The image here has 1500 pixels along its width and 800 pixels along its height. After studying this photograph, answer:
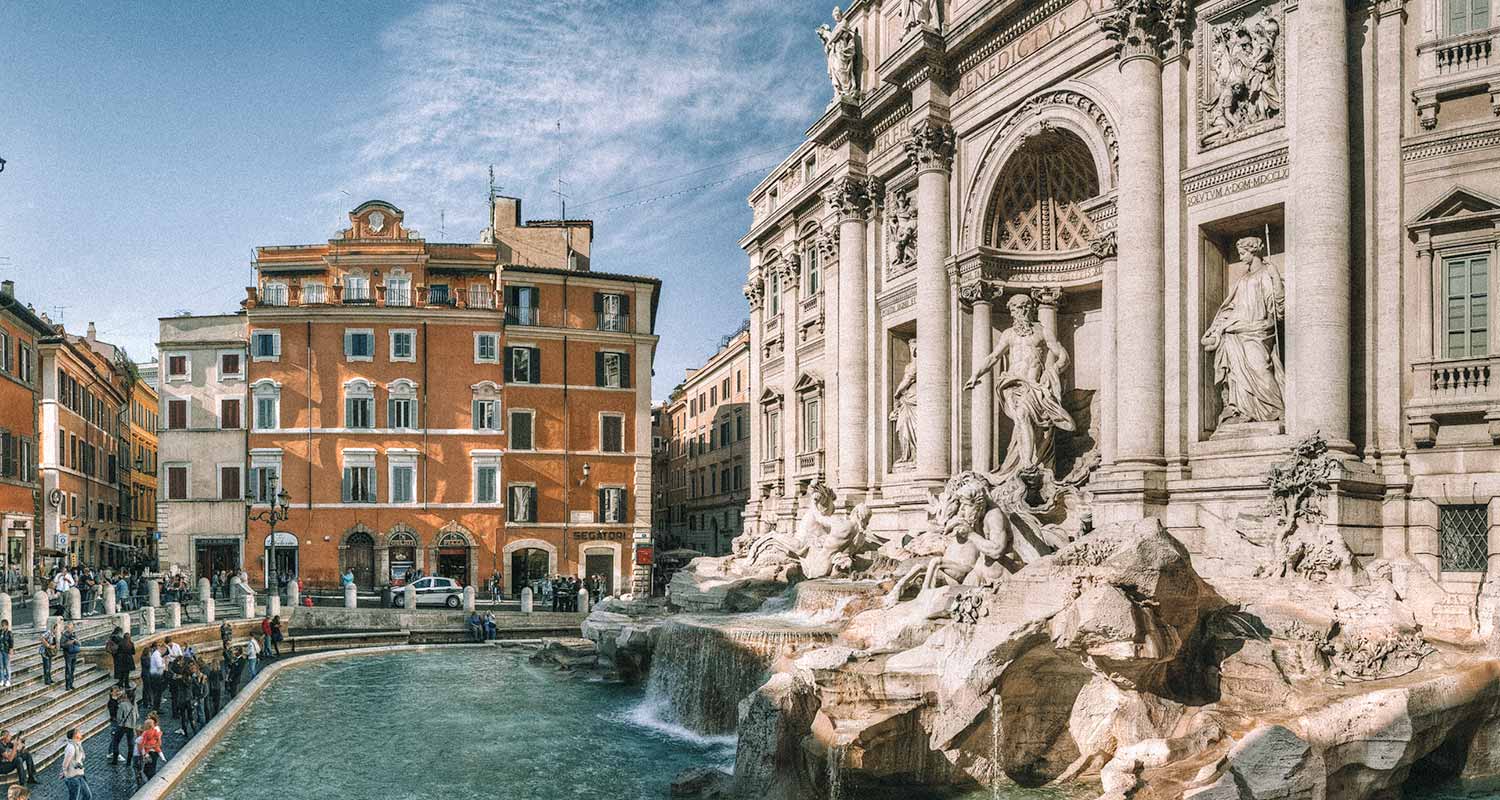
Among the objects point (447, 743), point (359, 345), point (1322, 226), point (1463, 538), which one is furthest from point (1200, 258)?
point (359, 345)

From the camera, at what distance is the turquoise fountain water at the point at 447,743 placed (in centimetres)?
1403

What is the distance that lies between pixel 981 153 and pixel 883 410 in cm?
688

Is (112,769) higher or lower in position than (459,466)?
lower

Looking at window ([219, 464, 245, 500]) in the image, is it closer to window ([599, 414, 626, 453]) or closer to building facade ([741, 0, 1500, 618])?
window ([599, 414, 626, 453])

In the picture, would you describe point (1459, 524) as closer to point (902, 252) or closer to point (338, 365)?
point (902, 252)

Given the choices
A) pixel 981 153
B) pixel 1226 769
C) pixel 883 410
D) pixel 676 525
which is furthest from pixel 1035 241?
pixel 676 525

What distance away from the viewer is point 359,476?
131ft

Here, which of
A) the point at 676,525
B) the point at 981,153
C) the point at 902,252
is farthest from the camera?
the point at 676,525

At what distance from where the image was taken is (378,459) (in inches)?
1572

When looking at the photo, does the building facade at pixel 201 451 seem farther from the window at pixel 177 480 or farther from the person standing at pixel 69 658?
the person standing at pixel 69 658

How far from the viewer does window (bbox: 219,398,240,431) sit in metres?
40.3

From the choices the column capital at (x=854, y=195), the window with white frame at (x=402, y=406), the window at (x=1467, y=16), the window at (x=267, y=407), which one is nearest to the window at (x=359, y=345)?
the window with white frame at (x=402, y=406)

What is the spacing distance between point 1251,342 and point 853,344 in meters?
11.7

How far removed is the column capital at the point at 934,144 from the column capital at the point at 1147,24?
5.69 m
